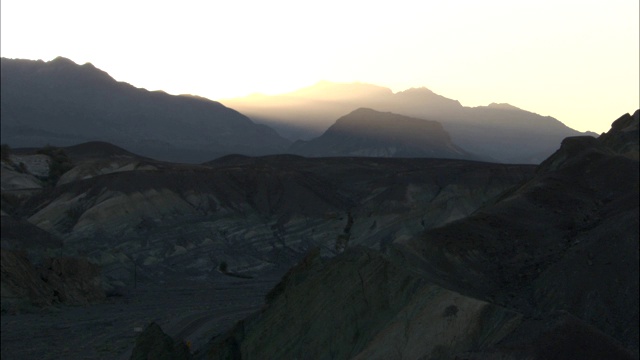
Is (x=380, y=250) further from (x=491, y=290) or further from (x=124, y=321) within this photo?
(x=124, y=321)

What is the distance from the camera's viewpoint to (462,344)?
71.4ft

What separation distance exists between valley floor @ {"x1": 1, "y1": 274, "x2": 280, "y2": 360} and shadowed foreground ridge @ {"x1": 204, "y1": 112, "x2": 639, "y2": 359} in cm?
997

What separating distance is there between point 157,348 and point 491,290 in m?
12.8

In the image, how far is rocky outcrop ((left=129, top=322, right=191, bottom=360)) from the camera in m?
27.8

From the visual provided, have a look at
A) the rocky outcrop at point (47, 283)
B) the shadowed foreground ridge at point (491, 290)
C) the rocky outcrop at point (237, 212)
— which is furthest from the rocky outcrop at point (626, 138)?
the rocky outcrop at point (47, 283)

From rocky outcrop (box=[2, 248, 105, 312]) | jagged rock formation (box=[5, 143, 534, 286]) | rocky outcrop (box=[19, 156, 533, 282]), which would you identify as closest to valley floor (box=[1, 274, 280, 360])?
rocky outcrop (box=[2, 248, 105, 312])

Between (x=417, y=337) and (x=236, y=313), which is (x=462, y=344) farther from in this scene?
(x=236, y=313)

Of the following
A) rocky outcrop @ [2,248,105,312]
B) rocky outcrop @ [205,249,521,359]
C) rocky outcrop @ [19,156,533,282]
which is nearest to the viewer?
rocky outcrop @ [205,249,521,359]

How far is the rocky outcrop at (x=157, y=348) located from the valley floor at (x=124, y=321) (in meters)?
8.44

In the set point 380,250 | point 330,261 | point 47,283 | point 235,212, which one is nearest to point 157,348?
point 330,261

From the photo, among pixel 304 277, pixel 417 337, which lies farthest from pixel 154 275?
pixel 417 337

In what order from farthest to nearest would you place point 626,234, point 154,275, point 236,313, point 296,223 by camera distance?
point 296,223 < point 154,275 < point 236,313 < point 626,234

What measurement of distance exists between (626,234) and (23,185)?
82.4 metres

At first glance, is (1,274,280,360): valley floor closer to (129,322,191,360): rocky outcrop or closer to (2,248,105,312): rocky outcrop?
(2,248,105,312): rocky outcrop
